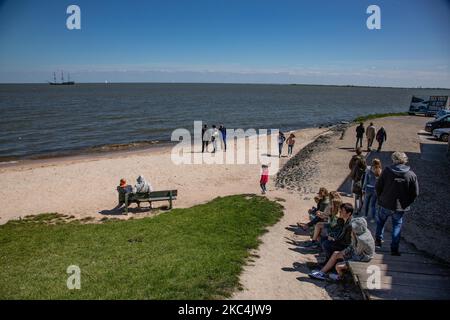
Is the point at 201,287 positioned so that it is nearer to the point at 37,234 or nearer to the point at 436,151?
the point at 37,234

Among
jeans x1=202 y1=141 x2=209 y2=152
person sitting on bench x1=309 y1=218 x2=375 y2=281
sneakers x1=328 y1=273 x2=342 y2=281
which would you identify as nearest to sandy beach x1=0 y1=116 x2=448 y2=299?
sneakers x1=328 y1=273 x2=342 y2=281

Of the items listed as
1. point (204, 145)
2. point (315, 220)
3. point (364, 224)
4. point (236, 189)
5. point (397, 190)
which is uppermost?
point (397, 190)

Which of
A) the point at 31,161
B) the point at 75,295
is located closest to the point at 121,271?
the point at 75,295

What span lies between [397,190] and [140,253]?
226 inches

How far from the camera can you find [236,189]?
51.9ft

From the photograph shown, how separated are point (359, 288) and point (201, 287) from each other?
2806mm

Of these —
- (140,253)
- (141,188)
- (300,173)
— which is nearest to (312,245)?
(140,253)

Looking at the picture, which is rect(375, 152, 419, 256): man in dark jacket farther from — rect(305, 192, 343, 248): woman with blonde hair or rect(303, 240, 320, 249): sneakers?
rect(303, 240, 320, 249): sneakers

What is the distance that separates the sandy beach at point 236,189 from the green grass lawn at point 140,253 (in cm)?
60

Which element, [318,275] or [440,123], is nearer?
[318,275]

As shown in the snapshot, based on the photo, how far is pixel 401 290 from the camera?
18.6 ft

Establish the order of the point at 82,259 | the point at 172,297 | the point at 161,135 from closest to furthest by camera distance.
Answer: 1. the point at 172,297
2. the point at 82,259
3. the point at 161,135

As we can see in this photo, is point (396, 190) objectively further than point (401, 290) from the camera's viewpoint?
Yes

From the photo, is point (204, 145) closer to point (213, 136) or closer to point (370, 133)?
point (213, 136)
